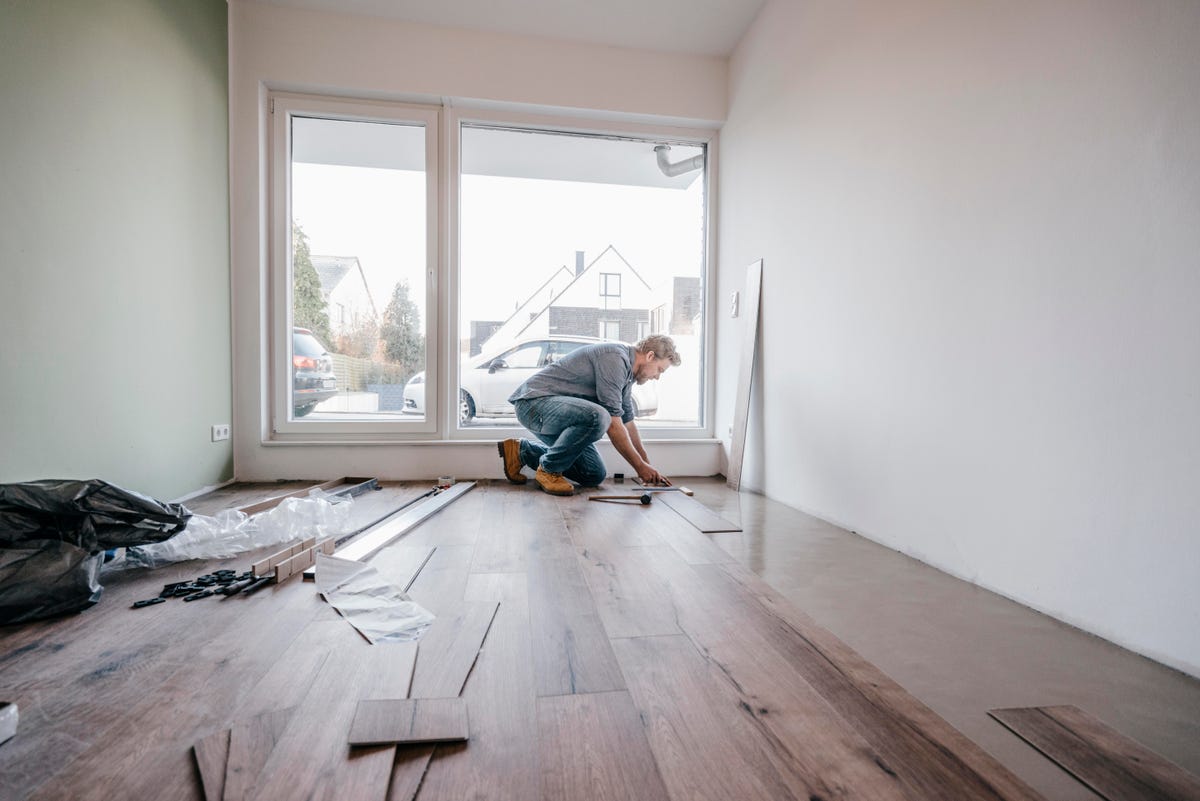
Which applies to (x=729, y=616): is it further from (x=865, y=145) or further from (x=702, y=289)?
(x=702, y=289)

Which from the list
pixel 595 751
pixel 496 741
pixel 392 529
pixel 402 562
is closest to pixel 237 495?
pixel 392 529

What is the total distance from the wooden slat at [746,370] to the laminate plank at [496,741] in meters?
2.55

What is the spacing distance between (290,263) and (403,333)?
0.85 m

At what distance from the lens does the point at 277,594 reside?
67.5 inches

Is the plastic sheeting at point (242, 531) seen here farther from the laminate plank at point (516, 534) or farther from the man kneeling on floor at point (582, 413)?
the man kneeling on floor at point (582, 413)

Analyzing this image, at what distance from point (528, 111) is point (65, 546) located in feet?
11.4

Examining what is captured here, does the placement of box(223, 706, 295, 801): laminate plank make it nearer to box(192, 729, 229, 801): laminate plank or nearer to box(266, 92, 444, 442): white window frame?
box(192, 729, 229, 801): laminate plank

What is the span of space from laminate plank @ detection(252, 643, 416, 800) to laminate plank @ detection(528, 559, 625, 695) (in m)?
0.31

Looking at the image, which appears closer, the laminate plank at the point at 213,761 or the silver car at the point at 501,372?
the laminate plank at the point at 213,761

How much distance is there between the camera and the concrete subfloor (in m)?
1.08

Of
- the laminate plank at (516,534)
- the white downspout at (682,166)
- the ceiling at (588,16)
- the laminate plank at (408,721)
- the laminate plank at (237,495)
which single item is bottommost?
the laminate plank at (237,495)

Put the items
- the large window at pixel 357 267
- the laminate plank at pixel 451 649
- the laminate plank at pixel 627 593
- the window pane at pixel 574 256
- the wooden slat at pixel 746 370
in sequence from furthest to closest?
the window pane at pixel 574 256 < the large window at pixel 357 267 < the wooden slat at pixel 746 370 < the laminate plank at pixel 627 593 < the laminate plank at pixel 451 649

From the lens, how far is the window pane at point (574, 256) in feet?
13.1

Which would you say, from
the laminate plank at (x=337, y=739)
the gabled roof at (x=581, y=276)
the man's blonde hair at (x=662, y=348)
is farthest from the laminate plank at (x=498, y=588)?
the gabled roof at (x=581, y=276)
